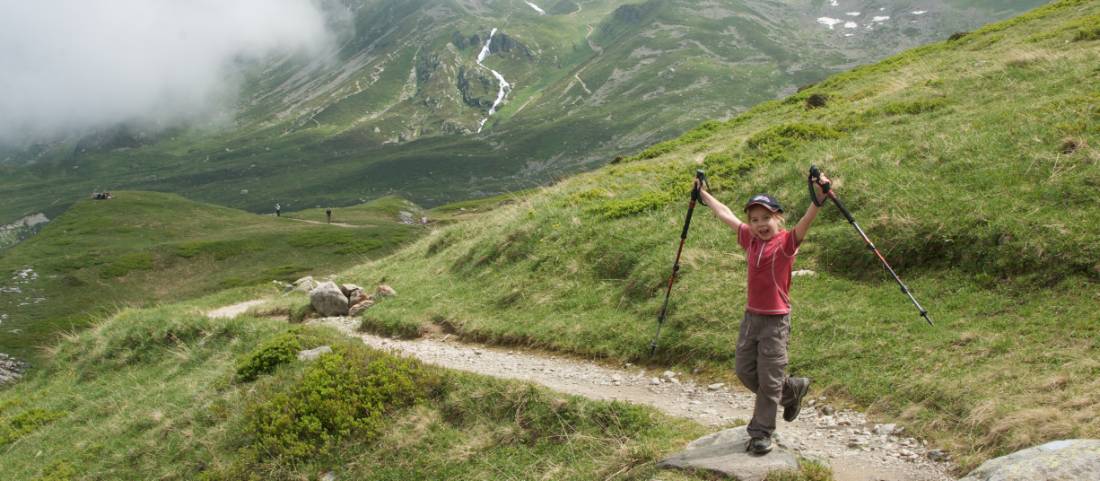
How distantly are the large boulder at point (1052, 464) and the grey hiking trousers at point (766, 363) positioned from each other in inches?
92.5

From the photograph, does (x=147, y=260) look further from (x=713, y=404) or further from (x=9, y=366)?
(x=713, y=404)

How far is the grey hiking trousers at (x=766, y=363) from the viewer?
871 cm

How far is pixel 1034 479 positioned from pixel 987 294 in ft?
20.8

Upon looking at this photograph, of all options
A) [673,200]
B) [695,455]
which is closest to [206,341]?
[673,200]

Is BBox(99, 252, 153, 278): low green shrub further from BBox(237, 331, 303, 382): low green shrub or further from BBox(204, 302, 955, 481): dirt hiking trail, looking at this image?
BBox(204, 302, 955, 481): dirt hiking trail

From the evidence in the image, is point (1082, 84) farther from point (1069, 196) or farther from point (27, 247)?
point (27, 247)

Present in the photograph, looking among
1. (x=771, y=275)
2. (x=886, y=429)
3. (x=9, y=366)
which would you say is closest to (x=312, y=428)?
(x=771, y=275)

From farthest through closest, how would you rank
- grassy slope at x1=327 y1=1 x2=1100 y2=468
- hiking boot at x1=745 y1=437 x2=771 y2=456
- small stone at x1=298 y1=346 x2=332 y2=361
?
1. small stone at x1=298 y1=346 x2=332 y2=361
2. grassy slope at x1=327 y1=1 x2=1100 y2=468
3. hiking boot at x1=745 y1=437 x2=771 y2=456

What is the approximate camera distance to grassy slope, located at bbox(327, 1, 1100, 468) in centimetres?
995

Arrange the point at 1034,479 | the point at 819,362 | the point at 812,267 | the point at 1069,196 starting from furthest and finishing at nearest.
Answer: the point at 812,267
the point at 1069,196
the point at 819,362
the point at 1034,479

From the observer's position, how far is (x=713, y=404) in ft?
38.8

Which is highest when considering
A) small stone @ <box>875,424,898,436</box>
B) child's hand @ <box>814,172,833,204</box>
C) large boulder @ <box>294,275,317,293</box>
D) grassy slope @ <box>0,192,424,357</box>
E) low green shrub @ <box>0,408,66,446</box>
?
child's hand @ <box>814,172,833,204</box>

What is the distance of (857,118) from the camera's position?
24.5 metres

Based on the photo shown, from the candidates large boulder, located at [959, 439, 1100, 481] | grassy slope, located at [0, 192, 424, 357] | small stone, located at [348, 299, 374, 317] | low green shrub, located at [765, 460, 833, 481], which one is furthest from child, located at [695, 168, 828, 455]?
grassy slope, located at [0, 192, 424, 357]
